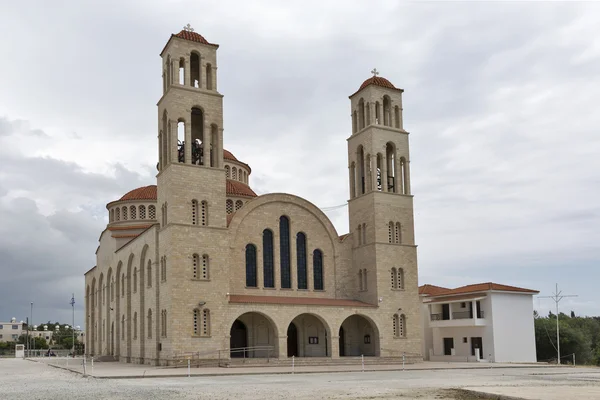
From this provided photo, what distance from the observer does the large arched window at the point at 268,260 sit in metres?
44.8

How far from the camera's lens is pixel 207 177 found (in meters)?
40.6

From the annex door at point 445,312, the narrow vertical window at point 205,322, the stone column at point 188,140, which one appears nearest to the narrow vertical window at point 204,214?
the stone column at point 188,140

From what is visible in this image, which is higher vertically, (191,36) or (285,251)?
(191,36)

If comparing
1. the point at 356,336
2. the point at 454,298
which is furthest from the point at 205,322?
the point at 454,298

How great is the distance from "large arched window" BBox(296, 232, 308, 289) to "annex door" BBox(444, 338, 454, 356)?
13024 mm

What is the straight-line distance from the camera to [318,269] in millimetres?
47219

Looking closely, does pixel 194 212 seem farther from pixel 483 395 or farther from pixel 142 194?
pixel 483 395

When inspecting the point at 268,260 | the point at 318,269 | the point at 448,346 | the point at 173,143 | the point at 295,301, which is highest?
the point at 173,143

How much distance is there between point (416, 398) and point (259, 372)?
1554cm

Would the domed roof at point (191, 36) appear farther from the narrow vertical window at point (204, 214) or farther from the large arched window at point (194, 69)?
the narrow vertical window at point (204, 214)

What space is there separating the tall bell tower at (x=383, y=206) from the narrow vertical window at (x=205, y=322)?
12.5 m

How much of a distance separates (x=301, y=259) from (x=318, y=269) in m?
1.54

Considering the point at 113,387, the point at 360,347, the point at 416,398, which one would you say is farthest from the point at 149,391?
the point at 360,347

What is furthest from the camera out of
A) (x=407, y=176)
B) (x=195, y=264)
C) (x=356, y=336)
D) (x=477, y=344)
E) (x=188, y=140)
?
(x=407, y=176)
